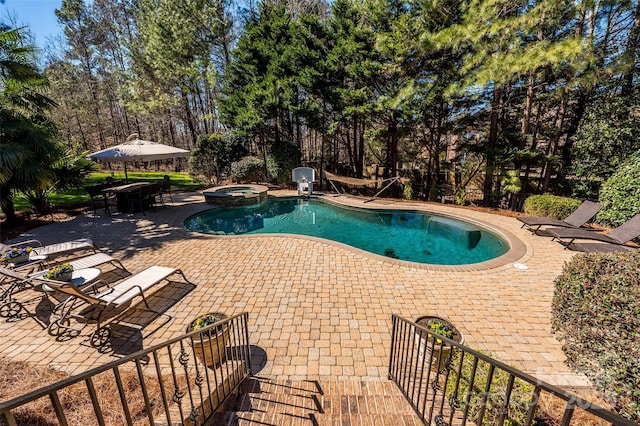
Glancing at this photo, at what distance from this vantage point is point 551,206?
9227 mm

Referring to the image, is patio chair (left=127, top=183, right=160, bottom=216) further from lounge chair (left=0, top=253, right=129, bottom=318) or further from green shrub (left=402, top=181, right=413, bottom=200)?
green shrub (left=402, top=181, right=413, bottom=200)

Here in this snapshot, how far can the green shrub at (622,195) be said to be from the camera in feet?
24.8

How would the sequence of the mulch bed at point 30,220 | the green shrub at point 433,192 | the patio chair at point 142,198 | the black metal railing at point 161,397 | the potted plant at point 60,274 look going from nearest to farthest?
the black metal railing at point 161,397 < the potted plant at point 60,274 < the mulch bed at point 30,220 < the patio chair at point 142,198 < the green shrub at point 433,192

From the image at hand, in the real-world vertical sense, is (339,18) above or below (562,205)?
above

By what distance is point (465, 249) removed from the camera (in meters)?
8.22

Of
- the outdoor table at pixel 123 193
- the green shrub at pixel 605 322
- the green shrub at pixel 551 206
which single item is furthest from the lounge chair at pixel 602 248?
the outdoor table at pixel 123 193

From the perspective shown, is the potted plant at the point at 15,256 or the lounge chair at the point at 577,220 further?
the lounge chair at the point at 577,220

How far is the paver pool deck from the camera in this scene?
344 centimetres

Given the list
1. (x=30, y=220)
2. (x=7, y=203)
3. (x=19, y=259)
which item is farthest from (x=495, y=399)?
(x=30, y=220)

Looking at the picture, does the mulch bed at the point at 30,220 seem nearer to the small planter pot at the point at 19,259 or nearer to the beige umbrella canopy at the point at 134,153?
the beige umbrella canopy at the point at 134,153

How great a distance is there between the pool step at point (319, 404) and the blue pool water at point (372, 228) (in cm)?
506

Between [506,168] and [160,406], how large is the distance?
13003mm

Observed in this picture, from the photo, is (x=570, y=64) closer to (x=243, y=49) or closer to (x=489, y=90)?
(x=489, y=90)

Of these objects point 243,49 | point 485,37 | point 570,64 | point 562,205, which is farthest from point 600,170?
point 243,49
